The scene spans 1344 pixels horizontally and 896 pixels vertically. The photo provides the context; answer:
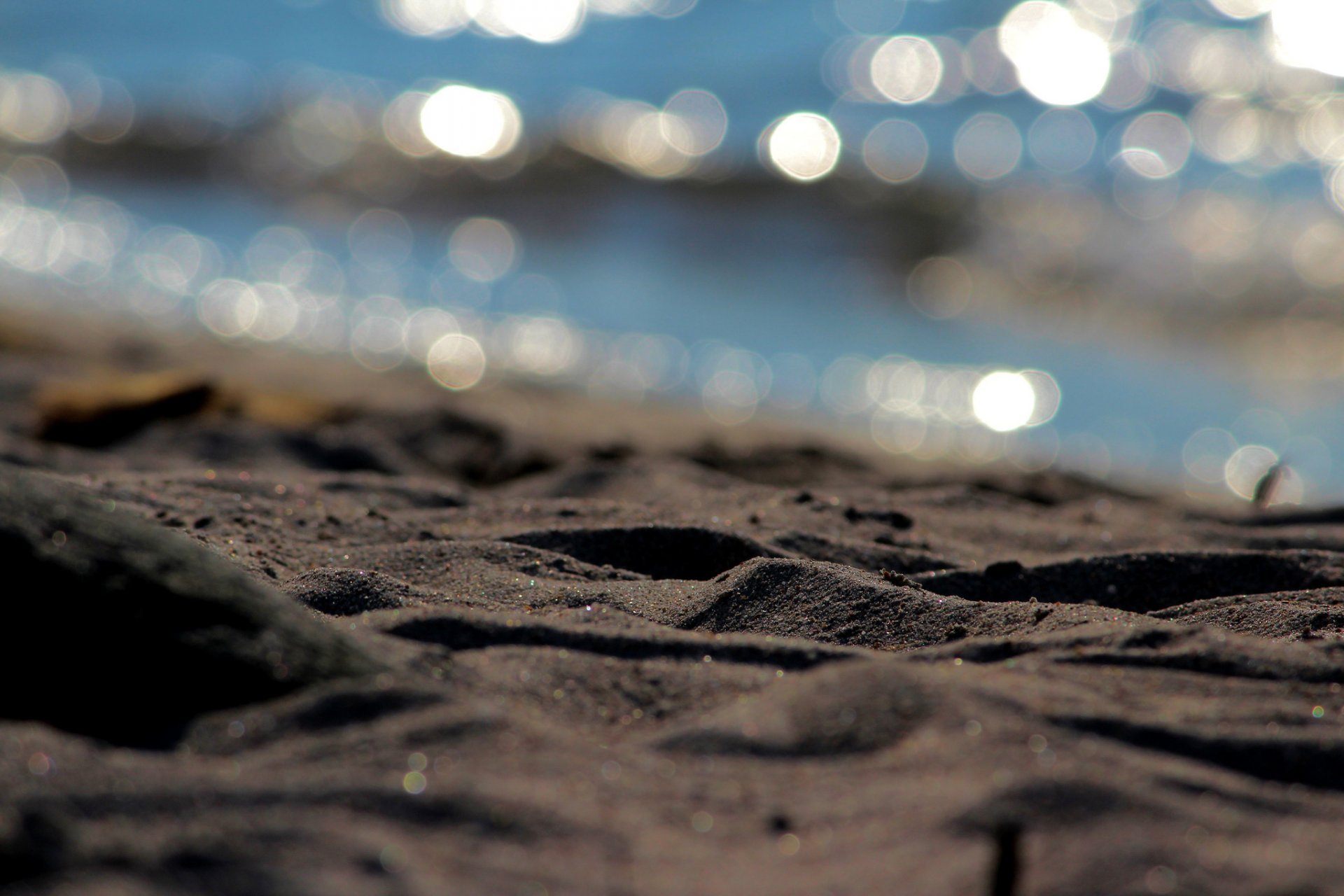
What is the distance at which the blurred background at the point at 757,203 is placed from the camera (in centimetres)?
653

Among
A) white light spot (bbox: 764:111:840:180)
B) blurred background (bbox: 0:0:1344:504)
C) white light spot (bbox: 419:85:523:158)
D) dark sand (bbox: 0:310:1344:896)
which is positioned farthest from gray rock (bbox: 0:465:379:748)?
white light spot (bbox: 419:85:523:158)

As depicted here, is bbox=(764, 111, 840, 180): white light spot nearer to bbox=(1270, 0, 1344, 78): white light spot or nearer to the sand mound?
bbox=(1270, 0, 1344, 78): white light spot

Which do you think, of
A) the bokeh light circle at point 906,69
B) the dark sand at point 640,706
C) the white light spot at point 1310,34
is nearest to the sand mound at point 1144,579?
the dark sand at point 640,706

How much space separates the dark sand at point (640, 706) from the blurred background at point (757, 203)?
325 cm

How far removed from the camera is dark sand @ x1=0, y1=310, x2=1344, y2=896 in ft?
3.84

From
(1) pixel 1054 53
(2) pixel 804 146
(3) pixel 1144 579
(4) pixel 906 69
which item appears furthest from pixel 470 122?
(3) pixel 1144 579

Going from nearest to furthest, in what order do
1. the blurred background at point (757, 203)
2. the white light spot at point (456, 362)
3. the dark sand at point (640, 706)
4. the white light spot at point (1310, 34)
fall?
the dark sand at point (640, 706)
the white light spot at point (456, 362)
the blurred background at point (757, 203)
the white light spot at point (1310, 34)

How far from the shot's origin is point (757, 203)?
427 inches

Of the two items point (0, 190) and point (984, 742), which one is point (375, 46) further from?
point (984, 742)

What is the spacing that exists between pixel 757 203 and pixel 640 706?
31.6ft

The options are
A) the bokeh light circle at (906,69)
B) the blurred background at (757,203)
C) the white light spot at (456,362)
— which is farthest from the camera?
the bokeh light circle at (906,69)

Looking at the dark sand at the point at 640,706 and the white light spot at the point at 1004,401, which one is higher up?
the white light spot at the point at 1004,401

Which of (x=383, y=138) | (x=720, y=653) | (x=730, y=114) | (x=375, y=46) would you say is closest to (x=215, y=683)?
(x=720, y=653)

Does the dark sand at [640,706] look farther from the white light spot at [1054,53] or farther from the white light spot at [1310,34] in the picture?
the white light spot at [1310,34]
